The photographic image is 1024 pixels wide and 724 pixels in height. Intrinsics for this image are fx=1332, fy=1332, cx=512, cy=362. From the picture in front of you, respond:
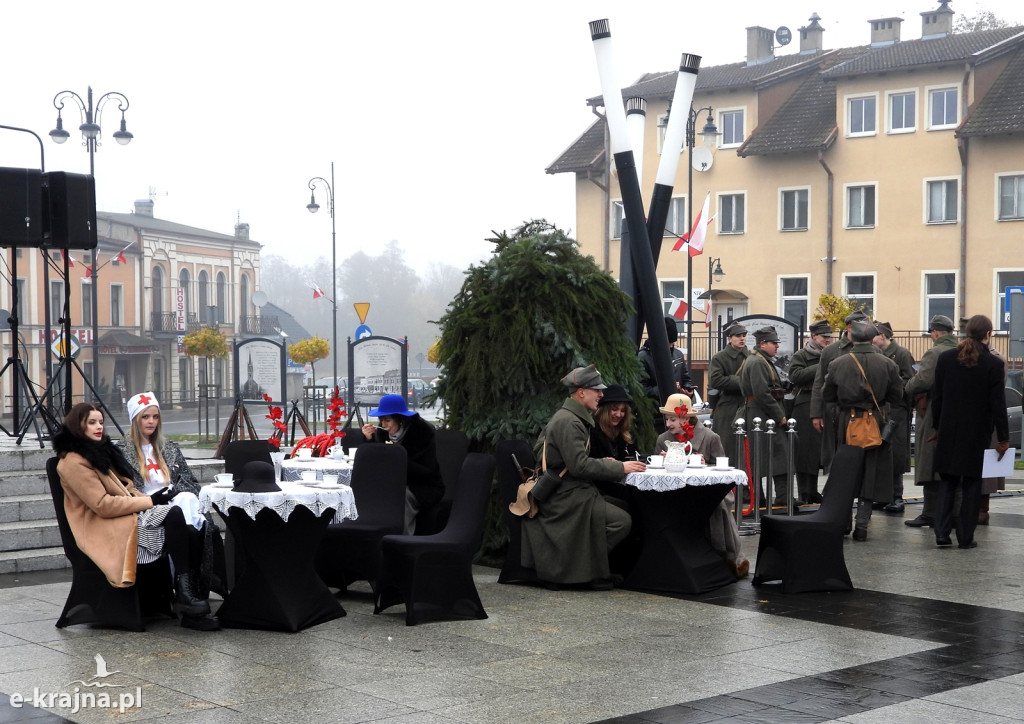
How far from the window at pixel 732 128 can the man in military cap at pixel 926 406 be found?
34276 millimetres

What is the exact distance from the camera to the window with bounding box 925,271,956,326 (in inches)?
1676

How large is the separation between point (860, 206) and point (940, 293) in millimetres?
3991

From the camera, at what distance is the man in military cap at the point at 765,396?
43.0 ft

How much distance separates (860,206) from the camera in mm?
44375

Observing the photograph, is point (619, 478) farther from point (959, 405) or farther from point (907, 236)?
point (907, 236)

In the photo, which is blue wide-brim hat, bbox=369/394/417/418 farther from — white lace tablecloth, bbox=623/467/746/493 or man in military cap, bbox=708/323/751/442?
man in military cap, bbox=708/323/751/442

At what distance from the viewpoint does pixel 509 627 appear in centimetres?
802

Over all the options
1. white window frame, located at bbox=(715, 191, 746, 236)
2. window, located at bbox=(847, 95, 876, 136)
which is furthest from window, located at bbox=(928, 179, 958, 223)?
white window frame, located at bbox=(715, 191, 746, 236)

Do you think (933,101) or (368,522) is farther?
(933,101)

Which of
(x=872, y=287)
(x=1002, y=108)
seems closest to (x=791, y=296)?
(x=872, y=287)

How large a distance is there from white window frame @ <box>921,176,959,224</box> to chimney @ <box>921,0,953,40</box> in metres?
6.89

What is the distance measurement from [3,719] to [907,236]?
4083cm

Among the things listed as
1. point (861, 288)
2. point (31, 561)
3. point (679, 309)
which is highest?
point (861, 288)

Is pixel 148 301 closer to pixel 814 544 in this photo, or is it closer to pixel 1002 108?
pixel 1002 108
